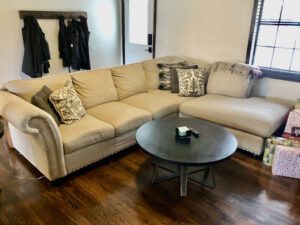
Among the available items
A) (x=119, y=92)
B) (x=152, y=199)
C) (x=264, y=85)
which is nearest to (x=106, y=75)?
(x=119, y=92)

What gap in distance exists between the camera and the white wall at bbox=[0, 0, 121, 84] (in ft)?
11.7

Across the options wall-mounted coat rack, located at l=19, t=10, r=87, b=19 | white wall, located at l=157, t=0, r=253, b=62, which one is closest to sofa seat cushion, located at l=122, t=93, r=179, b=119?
white wall, located at l=157, t=0, r=253, b=62

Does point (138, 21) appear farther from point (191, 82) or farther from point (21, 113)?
point (21, 113)

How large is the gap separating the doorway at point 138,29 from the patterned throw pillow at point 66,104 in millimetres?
2355

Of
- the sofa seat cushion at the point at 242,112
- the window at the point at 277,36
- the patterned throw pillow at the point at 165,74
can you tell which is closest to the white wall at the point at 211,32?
the window at the point at 277,36

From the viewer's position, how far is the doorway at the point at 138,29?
14.4 ft

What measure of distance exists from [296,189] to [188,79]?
5.76 feet

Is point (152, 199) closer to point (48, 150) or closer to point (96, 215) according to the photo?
point (96, 215)

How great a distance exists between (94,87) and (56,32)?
69.8 inches

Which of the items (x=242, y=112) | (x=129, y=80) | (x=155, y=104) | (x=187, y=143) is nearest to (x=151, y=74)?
(x=129, y=80)

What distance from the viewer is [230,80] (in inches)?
129

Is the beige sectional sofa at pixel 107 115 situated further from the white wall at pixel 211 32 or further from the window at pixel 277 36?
the window at pixel 277 36

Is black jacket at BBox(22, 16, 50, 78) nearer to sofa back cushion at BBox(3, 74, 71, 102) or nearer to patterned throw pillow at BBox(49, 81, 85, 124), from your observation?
sofa back cushion at BBox(3, 74, 71, 102)

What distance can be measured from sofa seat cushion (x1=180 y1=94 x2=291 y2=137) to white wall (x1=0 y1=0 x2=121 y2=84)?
2.38 meters
